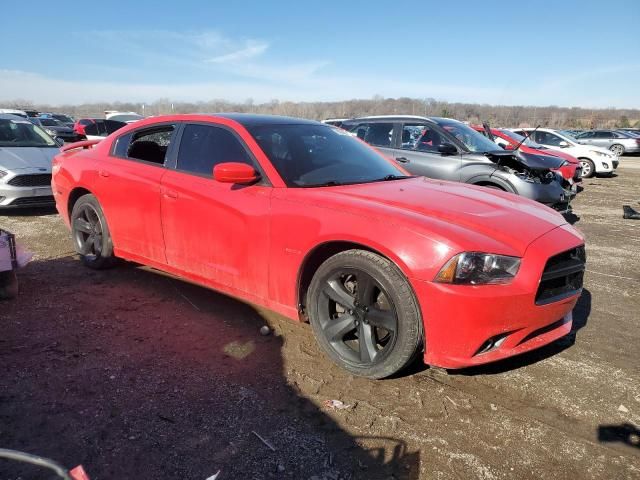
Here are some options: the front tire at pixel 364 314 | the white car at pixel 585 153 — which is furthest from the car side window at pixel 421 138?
the white car at pixel 585 153

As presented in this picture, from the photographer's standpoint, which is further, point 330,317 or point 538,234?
point 330,317

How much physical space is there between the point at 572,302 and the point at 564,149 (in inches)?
632

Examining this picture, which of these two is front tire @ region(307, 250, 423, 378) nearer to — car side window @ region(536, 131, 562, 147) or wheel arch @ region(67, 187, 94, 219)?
wheel arch @ region(67, 187, 94, 219)

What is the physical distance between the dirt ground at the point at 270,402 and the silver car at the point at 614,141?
1043 inches

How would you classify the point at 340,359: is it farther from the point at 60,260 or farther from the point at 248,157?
the point at 60,260

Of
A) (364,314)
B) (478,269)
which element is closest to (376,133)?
(364,314)

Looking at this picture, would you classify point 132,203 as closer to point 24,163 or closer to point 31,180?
point 31,180

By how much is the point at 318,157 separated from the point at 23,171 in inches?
231

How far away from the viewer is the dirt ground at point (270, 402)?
2225 millimetres

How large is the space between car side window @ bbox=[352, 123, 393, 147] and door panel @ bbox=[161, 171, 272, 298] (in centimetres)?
500

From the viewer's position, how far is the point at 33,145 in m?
8.48

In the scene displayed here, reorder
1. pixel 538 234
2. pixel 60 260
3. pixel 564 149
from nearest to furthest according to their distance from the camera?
pixel 538 234, pixel 60 260, pixel 564 149

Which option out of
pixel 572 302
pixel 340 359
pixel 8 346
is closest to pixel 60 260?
pixel 8 346

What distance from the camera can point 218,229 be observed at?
3477 mm
